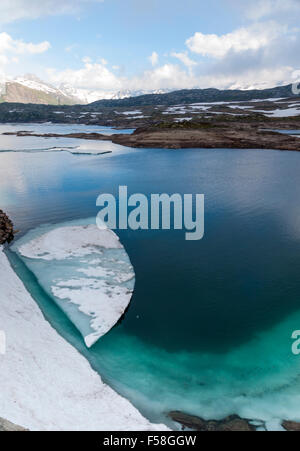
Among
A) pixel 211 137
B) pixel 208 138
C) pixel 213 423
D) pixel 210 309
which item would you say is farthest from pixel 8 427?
pixel 211 137

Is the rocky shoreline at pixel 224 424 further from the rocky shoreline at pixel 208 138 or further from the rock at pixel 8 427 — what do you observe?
the rocky shoreline at pixel 208 138

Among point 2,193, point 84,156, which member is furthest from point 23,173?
point 84,156

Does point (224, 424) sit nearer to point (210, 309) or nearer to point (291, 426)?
point (291, 426)

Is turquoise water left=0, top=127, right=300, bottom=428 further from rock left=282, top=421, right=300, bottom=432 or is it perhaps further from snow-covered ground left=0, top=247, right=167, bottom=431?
snow-covered ground left=0, top=247, right=167, bottom=431

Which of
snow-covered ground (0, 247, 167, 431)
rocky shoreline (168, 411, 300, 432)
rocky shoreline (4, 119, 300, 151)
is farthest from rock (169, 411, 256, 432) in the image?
rocky shoreline (4, 119, 300, 151)

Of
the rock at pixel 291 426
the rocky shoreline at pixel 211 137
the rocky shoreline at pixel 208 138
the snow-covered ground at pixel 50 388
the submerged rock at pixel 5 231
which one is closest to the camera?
the snow-covered ground at pixel 50 388

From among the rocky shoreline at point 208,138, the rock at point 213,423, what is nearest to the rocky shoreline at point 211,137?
the rocky shoreline at point 208,138

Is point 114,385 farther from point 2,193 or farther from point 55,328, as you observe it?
point 2,193
